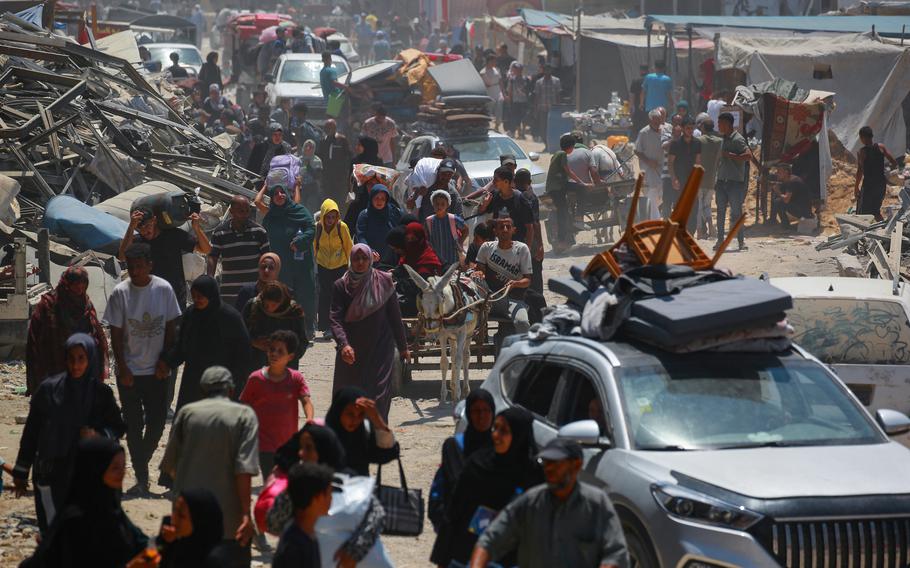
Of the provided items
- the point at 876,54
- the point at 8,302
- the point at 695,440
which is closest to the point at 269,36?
the point at 876,54

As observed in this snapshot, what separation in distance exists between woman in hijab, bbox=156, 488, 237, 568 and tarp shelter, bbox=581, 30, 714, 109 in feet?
100

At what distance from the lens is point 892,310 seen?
35.6 feet

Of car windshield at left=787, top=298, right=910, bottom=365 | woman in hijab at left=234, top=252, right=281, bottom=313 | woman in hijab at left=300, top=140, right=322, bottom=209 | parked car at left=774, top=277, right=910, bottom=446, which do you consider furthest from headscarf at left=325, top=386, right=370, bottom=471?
woman in hijab at left=300, top=140, right=322, bottom=209

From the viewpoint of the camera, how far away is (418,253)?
1303cm

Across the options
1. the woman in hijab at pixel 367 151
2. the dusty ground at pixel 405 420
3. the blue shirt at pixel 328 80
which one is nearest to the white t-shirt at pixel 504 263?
the dusty ground at pixel 405 420

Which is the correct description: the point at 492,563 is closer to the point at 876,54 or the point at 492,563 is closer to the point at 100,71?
the point at 100,71

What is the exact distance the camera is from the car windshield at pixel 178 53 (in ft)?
142

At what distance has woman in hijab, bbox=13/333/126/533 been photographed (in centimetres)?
786

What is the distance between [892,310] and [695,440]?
4.51 metres

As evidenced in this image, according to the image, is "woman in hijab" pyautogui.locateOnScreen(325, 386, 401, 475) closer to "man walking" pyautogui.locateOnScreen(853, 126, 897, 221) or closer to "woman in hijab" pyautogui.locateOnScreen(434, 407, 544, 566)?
"woman in hijab" pyautogui.locateOnScreen(434, 407, 544, 566)

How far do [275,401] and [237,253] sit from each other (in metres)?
4.62

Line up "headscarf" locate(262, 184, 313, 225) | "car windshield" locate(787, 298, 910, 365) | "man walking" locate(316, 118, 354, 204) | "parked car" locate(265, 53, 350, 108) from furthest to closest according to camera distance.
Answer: "parked car" locate(265, 53, 350, 108), "man walking" locate(316, 118, 354, 204), "headscarf" locate(262, 184, 313, 225), "car windshield" locate(787, 298, 910, 365)

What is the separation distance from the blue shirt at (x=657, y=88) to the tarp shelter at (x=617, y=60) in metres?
2.40

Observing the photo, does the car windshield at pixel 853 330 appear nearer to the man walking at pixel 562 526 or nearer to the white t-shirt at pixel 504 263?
the white t-shirt at pixel 504 263
